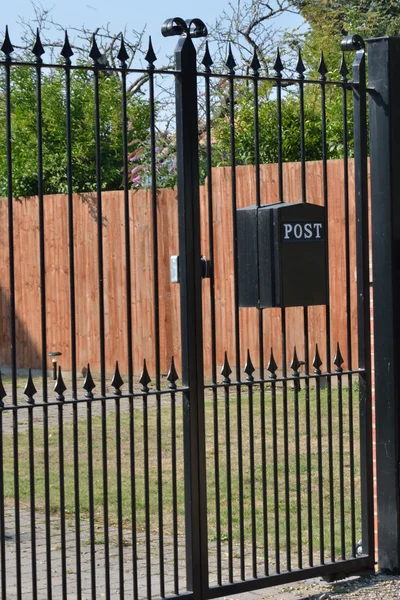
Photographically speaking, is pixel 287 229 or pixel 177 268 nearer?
pixel 177 268

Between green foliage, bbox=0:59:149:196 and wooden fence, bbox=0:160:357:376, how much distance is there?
280 centimetres

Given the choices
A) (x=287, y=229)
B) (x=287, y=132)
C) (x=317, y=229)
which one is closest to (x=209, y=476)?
(x=317, y=229)

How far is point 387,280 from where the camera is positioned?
600cm

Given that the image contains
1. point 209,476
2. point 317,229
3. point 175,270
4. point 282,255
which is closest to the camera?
point 175,270

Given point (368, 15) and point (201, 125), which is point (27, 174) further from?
point (368, 15)

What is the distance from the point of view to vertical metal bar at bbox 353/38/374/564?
589 centimetres

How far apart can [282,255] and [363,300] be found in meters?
0.75

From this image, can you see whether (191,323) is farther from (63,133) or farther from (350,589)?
(63,133)

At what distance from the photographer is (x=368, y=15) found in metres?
23.1

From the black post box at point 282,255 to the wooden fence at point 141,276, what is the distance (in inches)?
222

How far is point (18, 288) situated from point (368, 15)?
11.7 meters

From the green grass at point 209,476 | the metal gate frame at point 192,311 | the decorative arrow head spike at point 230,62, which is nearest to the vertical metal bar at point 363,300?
the green grass at point 209,476

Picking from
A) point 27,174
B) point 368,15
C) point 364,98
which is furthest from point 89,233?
point 368,15

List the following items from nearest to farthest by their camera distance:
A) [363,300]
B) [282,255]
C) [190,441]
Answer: [190,441] → [282,255] → [363,300]
